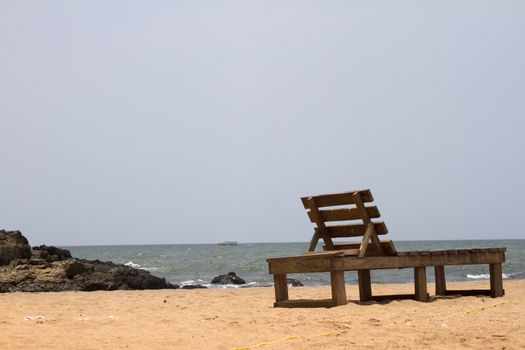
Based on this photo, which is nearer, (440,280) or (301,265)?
(301,265)

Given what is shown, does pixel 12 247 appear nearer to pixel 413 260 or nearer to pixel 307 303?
pixel 307 303

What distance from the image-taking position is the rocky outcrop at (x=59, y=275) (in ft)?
53.5

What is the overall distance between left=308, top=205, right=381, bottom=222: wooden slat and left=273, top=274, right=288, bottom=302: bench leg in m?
1.02

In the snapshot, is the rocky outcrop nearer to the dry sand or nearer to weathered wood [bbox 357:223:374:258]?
the dry sand

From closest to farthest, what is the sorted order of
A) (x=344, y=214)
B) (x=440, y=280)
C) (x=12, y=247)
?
1. (x=344, y=214)
2. (x=440, y=280)
3. (x=12, y=247)

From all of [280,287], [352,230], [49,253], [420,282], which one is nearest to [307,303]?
[280,287]

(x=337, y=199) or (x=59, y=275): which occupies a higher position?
(x=337, y=199)

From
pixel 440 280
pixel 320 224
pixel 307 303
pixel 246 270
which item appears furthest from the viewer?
pixel 246 270

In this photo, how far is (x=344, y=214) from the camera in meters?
10.3

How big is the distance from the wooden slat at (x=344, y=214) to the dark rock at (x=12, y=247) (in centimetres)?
1043

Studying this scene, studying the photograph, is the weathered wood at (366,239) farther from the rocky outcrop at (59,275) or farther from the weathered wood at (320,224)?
the rocky outcrop at (59,275)

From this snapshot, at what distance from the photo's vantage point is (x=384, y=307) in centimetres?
955

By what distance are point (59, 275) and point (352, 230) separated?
8.77 metres

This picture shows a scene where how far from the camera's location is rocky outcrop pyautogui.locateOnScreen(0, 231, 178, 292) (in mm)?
16297
